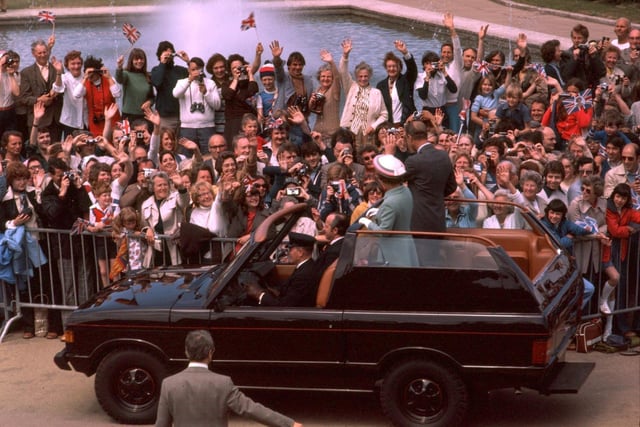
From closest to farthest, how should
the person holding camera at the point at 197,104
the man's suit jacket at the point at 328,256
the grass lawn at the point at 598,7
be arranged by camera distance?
the man's suit jacket at the point at 328,256
the person holding camera at the point at 197,104
the grass lawn at the point at 598,7

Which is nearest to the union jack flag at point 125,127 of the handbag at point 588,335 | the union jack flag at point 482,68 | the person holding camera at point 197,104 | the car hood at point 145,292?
the person holding camera at point 197,104

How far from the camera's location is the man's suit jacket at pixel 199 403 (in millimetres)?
7578

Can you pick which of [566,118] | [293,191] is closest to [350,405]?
[293,191]

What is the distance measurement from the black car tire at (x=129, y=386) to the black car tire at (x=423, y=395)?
1.80 meters

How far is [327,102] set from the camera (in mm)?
16156

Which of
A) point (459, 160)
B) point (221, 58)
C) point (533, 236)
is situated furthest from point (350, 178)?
point (221, 58)

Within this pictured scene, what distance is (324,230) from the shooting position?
11.2 meters

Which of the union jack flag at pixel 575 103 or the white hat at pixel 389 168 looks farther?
the union jack flag at pixel 575 103

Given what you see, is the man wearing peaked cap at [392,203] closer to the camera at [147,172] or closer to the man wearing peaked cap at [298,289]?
the man wearing peaked cap at [298,289]

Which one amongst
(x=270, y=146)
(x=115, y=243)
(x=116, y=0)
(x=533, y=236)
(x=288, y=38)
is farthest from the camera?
(x=116, y=0)

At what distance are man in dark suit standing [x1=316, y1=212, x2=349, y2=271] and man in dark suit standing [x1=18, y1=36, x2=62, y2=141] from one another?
20.8 ft

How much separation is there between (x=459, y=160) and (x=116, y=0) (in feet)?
69.8

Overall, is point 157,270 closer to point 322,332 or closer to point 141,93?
point 322,332

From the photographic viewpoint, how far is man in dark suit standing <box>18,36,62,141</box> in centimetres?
1642
